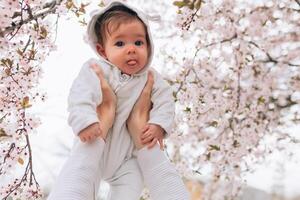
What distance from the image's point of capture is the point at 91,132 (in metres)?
1.61

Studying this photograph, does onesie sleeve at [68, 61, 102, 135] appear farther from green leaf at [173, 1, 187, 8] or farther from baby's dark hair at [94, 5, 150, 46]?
green leaf at [173, 1, 187, 8]

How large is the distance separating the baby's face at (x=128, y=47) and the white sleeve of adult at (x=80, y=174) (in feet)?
0.95

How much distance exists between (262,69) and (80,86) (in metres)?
2.87

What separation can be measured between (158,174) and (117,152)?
160 millimetres

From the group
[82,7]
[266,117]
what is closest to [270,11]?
[266,117]

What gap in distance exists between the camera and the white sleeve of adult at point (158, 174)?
5.56 ft

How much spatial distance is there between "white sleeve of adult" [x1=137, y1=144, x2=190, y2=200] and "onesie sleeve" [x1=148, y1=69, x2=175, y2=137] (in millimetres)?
88

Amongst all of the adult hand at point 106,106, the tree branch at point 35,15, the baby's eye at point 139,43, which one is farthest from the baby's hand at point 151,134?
the tree branch at point 35,15

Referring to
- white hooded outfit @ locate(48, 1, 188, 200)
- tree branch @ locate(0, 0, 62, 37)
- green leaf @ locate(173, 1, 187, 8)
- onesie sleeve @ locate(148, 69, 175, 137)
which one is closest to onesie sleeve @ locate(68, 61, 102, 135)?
white hooded outfit @ locate(48, 1, 188, 200)

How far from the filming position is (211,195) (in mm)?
5371

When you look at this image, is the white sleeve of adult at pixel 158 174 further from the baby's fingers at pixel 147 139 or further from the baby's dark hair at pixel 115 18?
the baby's dark hair at pixel 115 18

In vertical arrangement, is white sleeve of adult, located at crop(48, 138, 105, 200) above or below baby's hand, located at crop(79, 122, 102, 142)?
below

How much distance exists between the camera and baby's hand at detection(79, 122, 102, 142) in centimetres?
160

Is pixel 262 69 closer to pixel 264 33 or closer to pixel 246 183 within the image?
pixel 264 33
